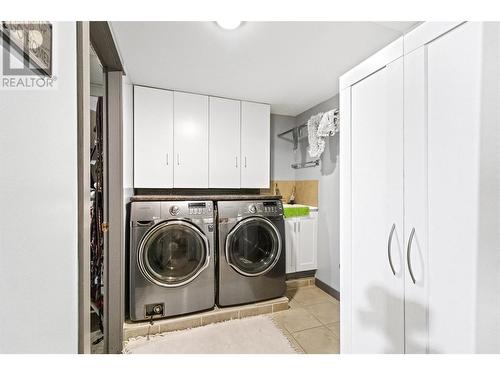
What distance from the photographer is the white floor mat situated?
1.84m

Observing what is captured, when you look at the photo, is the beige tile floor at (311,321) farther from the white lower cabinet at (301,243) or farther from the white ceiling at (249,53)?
the white ceiling at (249,53)

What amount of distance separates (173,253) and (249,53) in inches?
75.4

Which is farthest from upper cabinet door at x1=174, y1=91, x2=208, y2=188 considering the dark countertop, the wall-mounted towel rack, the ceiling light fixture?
the wall-mounted towel rack

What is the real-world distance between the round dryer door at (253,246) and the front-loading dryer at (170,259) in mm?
235

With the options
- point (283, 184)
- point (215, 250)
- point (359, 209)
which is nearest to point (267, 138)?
point (283, 184)

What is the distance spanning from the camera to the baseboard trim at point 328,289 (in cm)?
268

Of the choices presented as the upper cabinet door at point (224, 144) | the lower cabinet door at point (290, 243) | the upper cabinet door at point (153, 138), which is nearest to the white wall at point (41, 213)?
the upper cabinet door at point (153, 138)

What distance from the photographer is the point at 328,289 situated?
282 centimetres

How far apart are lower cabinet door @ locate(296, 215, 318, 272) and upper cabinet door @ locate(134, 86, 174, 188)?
1.70m

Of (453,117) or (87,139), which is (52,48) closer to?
(87,139)

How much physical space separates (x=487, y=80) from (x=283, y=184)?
2.81 m

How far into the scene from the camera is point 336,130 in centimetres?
254

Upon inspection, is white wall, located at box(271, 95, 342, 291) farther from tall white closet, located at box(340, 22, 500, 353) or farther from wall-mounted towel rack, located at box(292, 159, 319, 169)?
tall white closet, located at box(340, 22, 500, 353)
